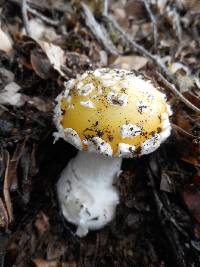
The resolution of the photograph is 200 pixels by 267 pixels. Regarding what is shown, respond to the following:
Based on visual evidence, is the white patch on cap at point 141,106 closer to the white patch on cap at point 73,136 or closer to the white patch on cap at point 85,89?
the white patch on cap at point 85,89

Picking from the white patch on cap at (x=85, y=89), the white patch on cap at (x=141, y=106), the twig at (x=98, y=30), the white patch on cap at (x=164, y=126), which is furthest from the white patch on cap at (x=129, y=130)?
the twig at (x=98, y=30)

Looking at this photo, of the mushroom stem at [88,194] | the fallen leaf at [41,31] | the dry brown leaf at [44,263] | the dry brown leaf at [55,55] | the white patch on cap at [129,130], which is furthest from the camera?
the fallen leaf at [41,31]

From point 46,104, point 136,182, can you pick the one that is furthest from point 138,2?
point 136,182

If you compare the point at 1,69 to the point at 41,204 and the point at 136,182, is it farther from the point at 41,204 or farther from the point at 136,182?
the point at 136,182

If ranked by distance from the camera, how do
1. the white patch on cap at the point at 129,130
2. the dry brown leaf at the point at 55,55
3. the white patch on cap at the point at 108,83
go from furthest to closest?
1. the dry brown leaf at the point at 55,55
2. the white patch on cap at the point at 108,83
3. the white patch on cap at the point at 129,130

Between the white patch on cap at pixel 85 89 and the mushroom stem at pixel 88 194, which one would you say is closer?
the white patch on cap at pixel 85 89

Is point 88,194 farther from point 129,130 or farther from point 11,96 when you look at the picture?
point 11,96
